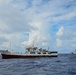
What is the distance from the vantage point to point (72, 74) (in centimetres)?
4228

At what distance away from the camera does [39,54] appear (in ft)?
465

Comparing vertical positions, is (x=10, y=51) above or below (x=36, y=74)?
above

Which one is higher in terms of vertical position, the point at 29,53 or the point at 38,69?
the point at 29,53

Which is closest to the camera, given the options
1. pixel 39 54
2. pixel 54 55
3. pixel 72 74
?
pixel 72 74

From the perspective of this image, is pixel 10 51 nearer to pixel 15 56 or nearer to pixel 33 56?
pixel 15 56

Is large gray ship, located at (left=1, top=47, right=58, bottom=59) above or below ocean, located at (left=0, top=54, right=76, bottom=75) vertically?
above

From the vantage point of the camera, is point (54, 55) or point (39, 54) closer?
point (39, 54)

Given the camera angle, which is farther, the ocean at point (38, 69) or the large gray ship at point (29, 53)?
the large gray ship at point (29, 53)

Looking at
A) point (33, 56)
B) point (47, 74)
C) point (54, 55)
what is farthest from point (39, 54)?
point (47, 74)

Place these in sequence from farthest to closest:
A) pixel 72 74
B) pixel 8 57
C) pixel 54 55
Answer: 1. pixel 54 55
2. pixel 8 57
3. pixel 72 74

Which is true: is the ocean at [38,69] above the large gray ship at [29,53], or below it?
below

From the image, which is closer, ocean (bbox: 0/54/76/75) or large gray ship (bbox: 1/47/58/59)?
ocean (bbox: 0/54/76/75)

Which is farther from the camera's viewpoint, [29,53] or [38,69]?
[29,53]

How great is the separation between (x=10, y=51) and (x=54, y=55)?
34.8m
